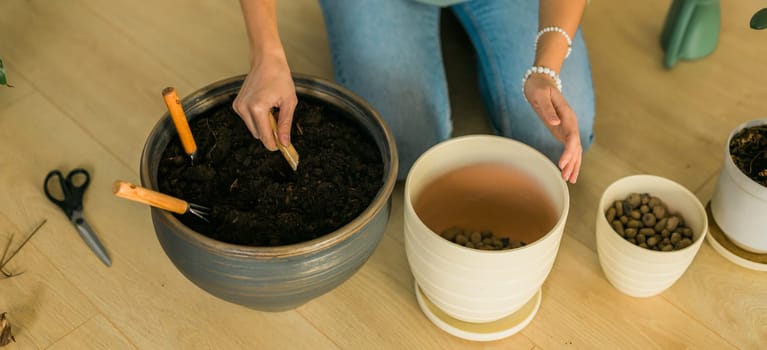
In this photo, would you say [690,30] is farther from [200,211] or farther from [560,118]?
[200,211]

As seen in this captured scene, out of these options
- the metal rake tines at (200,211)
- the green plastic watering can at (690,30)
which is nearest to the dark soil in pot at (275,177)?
the metal rake tines at (200,211)

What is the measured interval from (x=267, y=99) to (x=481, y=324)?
0.46 meters

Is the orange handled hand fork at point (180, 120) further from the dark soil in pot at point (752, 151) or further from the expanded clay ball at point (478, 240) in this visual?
the dark soil in pot at point (752, 151)

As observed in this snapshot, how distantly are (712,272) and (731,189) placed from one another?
147mm

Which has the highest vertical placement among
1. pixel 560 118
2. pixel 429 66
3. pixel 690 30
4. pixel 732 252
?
pixel 560 118

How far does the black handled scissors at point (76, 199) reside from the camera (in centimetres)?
125


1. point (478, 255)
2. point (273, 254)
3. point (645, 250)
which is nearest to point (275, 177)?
point (273, 254)

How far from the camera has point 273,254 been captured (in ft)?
2.98

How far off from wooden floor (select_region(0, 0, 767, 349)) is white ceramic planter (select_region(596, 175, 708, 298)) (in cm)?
5

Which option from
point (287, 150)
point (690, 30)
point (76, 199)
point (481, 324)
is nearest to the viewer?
point (287, 150)

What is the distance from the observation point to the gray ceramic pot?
92 centimetres

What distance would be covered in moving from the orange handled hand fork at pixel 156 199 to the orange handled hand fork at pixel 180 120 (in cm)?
9

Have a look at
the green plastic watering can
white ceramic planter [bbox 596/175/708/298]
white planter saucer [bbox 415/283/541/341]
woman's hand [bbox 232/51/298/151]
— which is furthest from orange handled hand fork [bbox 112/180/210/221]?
the green plastic watering can

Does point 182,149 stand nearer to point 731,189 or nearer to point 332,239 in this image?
point 332,239
